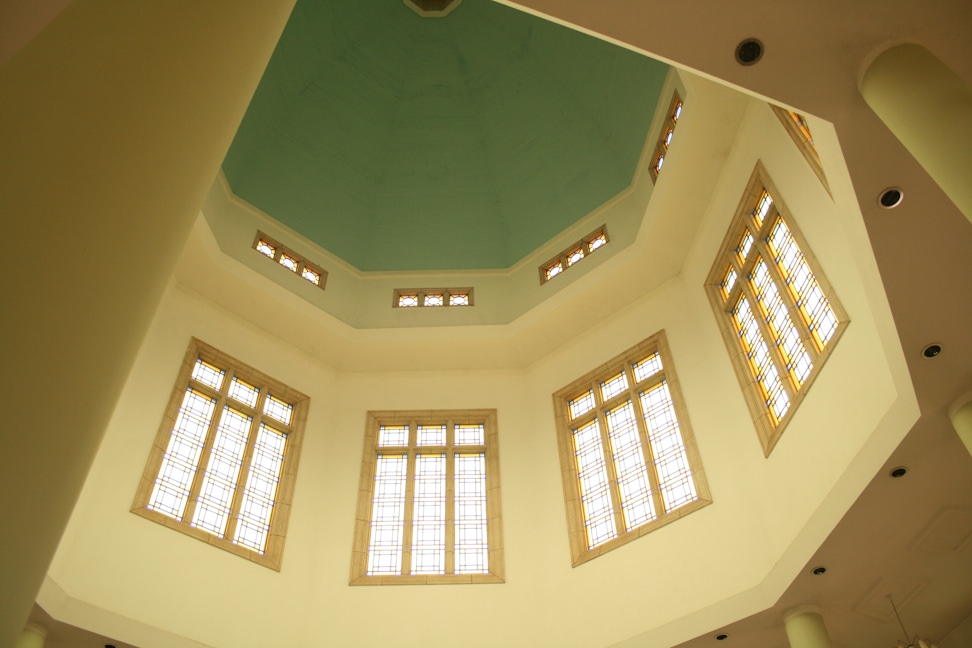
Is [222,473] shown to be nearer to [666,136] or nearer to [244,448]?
[244,448]

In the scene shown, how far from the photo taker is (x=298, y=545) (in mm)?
12469

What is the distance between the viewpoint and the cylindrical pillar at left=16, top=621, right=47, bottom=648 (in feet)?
29.0

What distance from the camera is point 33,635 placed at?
898 cm

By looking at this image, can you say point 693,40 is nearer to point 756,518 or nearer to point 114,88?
point 114,88

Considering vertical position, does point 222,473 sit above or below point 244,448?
below

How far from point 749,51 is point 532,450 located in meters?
9.42

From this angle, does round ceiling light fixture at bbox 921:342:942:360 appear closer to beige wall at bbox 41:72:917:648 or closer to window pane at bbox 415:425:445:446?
beige wall at bbox 41:72:917:648

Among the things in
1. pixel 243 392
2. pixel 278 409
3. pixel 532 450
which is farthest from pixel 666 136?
pixel 243 392

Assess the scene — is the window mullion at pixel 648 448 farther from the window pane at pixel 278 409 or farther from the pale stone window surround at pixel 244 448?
the window pane at pixel 278 409

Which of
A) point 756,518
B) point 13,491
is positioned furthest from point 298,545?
point 13,491

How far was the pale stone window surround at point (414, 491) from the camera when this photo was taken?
12375mm

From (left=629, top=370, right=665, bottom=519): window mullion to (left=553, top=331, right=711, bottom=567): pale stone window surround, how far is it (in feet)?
0.05

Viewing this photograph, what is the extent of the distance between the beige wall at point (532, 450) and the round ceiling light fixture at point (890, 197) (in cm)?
34

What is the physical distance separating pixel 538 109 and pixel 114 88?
1551 cm
